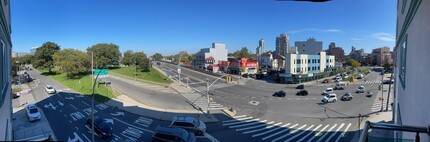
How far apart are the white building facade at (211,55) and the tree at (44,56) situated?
4737 centimetres

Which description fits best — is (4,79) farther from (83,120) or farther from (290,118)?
(290,118)

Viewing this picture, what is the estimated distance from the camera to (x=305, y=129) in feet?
77.5

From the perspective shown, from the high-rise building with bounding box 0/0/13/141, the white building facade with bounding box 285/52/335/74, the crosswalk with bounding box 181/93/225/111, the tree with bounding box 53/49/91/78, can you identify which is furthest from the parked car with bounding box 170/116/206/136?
the tree with bounding box 53/49/91/78

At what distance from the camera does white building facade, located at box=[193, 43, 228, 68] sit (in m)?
91.4

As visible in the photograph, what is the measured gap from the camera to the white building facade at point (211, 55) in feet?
300

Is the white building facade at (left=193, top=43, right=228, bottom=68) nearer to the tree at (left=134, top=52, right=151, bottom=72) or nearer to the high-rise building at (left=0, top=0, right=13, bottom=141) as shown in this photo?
the tree at (left=134, top=52, right=151, bottom=72)

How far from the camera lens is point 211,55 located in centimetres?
9300

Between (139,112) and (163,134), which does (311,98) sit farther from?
(163,134)

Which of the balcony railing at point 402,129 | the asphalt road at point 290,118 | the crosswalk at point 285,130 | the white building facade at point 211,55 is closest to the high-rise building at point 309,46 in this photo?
the white building facade at point 211,55

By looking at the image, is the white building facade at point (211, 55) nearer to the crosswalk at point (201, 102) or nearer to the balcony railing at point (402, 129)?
the crosswalk at point (201, 102)

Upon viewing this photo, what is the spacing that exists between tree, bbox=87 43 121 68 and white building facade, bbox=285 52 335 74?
5380cm

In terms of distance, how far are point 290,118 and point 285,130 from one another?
472cm

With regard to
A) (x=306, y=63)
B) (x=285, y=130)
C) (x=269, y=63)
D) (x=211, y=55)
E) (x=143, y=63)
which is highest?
(x=211, y=55)

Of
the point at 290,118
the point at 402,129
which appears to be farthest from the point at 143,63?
the point at 402,129
